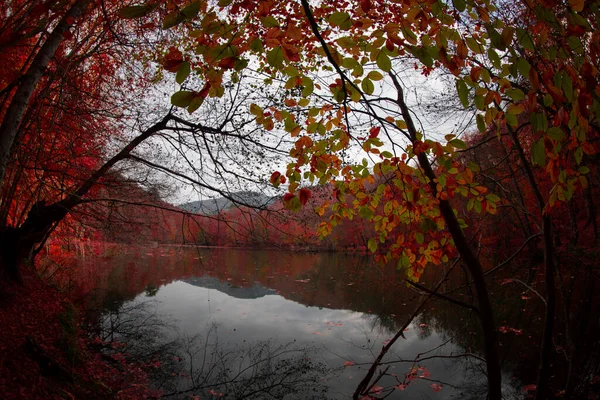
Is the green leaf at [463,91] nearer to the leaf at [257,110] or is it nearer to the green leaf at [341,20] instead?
the green leaf at [341,20]

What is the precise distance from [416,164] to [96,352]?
7.95 meters

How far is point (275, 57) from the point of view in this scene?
3.61 feet

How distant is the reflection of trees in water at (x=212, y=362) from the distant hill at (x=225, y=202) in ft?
11.4

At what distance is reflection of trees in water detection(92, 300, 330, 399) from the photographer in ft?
19.8

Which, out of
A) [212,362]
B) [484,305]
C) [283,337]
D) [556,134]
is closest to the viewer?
[556,134]

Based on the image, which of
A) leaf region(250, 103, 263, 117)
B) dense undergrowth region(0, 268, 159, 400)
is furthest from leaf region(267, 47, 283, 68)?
dense undergrowth region(0, 268, 159, 400)

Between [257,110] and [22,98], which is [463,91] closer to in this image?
[257,110]

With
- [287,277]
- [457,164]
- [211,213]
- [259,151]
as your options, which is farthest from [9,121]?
[287,277]

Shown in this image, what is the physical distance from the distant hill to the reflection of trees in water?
11.4 feet

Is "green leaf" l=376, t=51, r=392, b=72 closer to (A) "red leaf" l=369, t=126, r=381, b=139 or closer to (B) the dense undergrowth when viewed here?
(A) "red leaf" l=369, t=126, r=381, b=139

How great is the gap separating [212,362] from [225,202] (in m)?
4.50

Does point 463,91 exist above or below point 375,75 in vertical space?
below

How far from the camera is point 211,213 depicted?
473 cm

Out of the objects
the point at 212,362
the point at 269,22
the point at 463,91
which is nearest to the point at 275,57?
the point at 269,22
